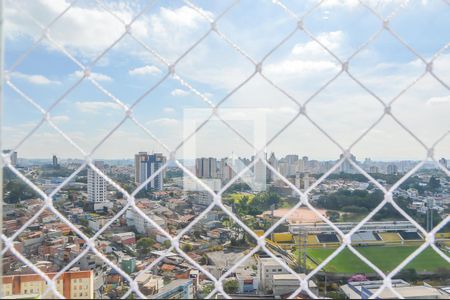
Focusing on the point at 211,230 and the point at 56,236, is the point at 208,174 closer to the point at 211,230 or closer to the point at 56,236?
the point at 56,236

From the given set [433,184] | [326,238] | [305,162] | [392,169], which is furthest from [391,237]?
[392,169]

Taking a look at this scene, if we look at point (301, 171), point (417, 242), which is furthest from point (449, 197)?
point (417, 242)

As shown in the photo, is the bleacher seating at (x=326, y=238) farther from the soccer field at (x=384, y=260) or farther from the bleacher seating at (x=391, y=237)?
the bleacher seating at (x=391, y=237)

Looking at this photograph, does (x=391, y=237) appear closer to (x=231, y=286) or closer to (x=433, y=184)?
(x=231, y=286)

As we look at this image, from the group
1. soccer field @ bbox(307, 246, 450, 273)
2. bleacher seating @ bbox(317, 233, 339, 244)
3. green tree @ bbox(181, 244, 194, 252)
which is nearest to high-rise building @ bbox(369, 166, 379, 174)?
soccer field @ bbox(307, 246, 450, 273)

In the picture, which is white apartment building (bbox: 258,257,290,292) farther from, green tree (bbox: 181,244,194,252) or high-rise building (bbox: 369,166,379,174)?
green tree (bbox: 181,244,194,252)

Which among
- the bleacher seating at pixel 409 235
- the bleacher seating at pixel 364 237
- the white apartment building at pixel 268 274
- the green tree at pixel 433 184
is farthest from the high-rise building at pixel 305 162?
the bleacher seating at pixel 409 235

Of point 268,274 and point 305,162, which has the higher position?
point 305,162
